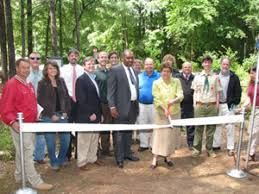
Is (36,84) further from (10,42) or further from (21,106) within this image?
(10,42)

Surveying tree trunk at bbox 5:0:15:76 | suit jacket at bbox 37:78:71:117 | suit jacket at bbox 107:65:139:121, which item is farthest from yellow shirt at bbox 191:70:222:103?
tree trunk at bbox 5:0:15:76

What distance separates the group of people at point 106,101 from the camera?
5.76m

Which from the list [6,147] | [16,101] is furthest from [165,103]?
[6,147]

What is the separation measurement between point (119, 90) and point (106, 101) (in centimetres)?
57

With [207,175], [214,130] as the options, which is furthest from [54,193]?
[214,130]

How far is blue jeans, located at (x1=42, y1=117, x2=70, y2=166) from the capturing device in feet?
21.3

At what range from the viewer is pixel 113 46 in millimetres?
33094

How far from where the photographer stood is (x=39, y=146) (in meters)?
6.98

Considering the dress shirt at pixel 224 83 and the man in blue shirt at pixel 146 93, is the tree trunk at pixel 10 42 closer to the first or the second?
the man in blue shirt at pixel 146 93

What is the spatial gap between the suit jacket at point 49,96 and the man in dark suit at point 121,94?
0.79 metres

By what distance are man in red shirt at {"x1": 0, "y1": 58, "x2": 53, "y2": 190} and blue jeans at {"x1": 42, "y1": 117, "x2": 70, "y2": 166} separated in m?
0.70

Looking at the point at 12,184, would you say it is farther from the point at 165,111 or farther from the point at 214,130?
the point at 214,130

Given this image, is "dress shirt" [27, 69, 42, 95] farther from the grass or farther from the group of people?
the grass

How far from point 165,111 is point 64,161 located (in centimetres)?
198
